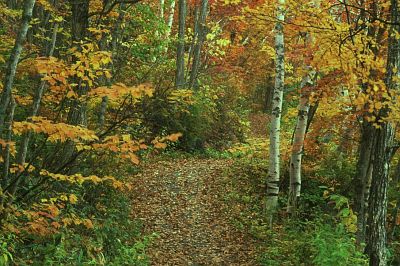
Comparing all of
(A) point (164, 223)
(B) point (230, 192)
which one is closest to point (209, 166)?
(B) point (230, 192)

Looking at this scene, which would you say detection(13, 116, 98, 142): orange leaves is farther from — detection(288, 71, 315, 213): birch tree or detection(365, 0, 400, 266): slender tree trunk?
detection(288, 71, 315, 213): birch tree

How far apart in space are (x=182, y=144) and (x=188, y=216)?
5950mm

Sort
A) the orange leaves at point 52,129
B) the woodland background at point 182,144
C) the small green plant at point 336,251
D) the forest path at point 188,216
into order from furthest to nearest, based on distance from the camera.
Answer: the forest path at point 188,216 < the small green plant at point 336,251 < the woodland background at point 182,144 < the orange leaves at point 52,129

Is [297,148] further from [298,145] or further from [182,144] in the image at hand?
[182,144]

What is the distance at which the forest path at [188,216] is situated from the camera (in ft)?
29.8

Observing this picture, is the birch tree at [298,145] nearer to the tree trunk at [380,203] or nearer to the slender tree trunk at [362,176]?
the slender tree trunk at [362,176]

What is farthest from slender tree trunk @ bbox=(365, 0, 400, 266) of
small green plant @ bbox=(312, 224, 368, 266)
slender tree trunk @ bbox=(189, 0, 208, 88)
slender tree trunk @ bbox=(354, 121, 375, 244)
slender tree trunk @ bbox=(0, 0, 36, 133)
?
slender tree trunk @ bbox=(189, 0, 208, 88)

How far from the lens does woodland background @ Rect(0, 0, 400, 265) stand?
6004 millimetres

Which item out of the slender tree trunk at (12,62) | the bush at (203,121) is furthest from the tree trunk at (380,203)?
the bush at (203,121)

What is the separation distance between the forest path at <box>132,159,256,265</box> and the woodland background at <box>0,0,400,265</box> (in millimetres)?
85

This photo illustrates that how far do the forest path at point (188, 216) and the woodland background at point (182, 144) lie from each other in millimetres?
85

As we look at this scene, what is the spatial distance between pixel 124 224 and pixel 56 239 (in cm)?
261

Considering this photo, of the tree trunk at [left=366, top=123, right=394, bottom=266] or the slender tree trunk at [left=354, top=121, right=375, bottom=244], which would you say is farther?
the slender tree trunk at [left=354, top=121, right=375, bottom=244]

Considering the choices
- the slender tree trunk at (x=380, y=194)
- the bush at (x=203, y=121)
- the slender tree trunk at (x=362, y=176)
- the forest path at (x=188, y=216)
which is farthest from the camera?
the bush at (x=203, y=121)
